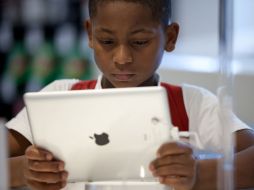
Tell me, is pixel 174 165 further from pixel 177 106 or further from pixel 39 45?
pixel 39 45

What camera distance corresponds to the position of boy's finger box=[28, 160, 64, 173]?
65 centimetres

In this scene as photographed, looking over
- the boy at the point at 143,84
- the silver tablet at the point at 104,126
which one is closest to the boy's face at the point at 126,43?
the boy at the point at 143,84

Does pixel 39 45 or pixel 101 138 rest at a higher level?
pixel 39 45

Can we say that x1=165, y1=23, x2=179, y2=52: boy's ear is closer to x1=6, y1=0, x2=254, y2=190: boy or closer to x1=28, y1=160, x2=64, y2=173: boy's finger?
x1=6, y1=0, x2=254, y2=190: boy

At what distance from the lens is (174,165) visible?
64cm

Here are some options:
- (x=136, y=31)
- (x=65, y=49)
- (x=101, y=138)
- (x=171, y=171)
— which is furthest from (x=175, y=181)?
(x=65, y=49)

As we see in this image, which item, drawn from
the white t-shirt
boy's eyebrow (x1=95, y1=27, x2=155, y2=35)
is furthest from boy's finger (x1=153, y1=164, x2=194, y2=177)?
boy's eyebrow (x1=95, y1=27, x2=155, y2=35)

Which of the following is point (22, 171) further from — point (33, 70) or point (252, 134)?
point (252, 134)

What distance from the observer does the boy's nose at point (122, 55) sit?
2.33 feet

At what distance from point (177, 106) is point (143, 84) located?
0.07m

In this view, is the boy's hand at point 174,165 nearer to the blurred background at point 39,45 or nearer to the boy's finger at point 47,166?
the boy's finger at point 47,166

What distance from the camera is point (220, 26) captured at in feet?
2.35

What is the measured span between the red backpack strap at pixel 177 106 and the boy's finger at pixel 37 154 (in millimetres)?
203

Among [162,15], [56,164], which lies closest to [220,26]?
[162,15]
